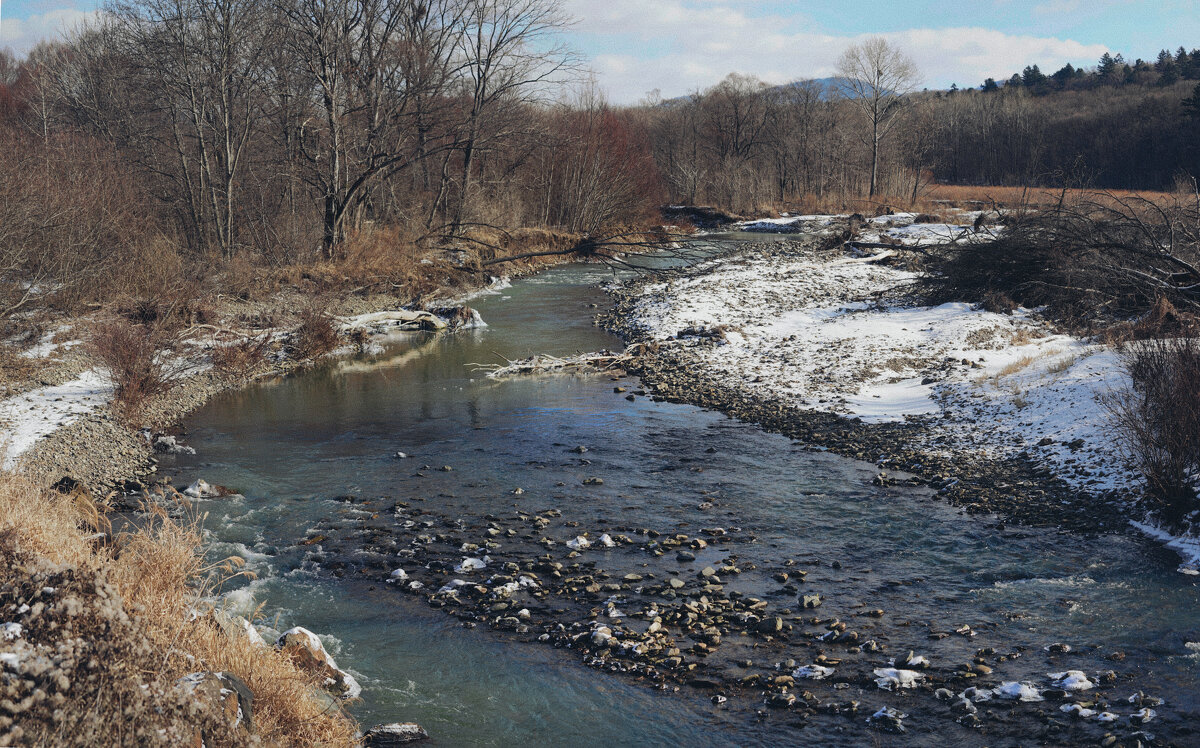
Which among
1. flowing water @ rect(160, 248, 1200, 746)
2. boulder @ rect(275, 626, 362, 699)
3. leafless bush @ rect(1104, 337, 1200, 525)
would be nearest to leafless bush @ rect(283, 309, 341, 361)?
flowing water @ rect(160, 248, 1200, 746)

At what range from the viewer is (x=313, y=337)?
59.4ft

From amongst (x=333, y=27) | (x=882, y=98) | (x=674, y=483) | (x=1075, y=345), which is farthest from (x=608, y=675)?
(x=882, y=98)

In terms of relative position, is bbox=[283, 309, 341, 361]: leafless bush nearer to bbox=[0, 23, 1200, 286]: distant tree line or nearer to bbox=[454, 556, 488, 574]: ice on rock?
bbox=[0, 23, 1200, 286]: distant tree line

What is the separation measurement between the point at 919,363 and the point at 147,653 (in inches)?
545

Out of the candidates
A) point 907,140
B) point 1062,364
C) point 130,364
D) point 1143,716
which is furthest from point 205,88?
point 907,140

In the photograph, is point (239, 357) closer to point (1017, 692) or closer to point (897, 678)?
point (897, 678)

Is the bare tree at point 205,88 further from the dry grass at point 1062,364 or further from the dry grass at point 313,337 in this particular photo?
the dry grass at point 1062,364

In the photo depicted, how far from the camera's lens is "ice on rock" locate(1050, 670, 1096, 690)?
5.66 metres

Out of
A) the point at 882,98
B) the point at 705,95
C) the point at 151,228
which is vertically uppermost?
the point at 705,95

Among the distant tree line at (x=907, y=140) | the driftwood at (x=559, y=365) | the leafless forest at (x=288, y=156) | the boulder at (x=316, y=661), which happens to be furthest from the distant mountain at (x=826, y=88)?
the boulder at (x=316, y=661)

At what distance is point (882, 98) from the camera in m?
56.7

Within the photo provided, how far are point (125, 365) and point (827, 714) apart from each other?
12420 mm

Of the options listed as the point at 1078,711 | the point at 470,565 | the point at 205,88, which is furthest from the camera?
the point at 205,88

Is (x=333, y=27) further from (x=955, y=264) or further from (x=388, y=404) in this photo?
(x=955, y=264)
